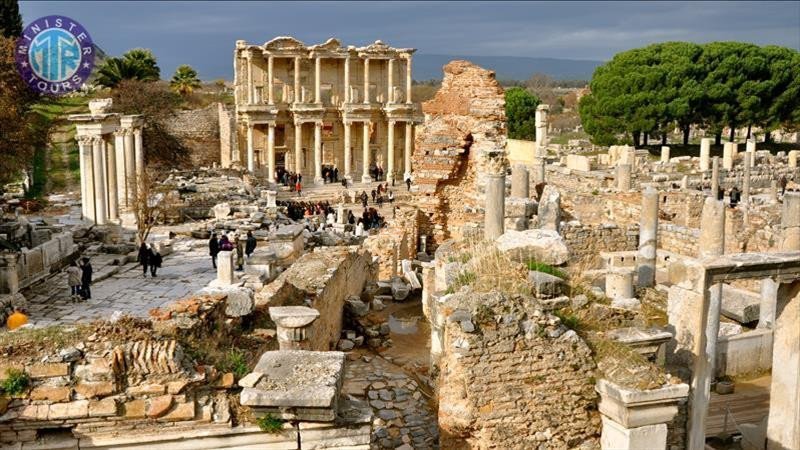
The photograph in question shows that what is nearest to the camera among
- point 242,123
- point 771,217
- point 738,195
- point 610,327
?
point 610,327

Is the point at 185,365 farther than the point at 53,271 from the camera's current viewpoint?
No

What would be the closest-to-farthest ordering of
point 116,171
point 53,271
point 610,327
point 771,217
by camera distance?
point 610,327 < point 53,271 < point 771,217 < point 116,171

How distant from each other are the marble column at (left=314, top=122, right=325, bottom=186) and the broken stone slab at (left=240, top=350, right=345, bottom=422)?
45.6 m

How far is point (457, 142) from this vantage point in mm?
18547

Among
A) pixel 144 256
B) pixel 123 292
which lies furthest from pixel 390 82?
pixel 123 292

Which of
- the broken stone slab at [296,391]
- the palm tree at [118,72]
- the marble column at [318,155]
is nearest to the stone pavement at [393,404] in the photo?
the broken stone slab at [296,391]

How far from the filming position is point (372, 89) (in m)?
56.5

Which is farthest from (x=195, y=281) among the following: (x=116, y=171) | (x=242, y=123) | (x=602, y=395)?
(x=242, y=123)

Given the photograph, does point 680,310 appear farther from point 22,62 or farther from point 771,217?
point 22,62

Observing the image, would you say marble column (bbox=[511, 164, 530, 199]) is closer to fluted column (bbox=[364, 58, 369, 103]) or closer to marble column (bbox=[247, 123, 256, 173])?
marble column (bbox=[247, 123, 256, 173])

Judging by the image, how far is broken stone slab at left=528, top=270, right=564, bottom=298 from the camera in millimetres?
8789

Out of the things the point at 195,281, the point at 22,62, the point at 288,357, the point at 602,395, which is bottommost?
the point at 195,281

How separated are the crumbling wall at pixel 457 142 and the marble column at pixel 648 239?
3.64 m

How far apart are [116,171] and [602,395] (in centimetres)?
2447
